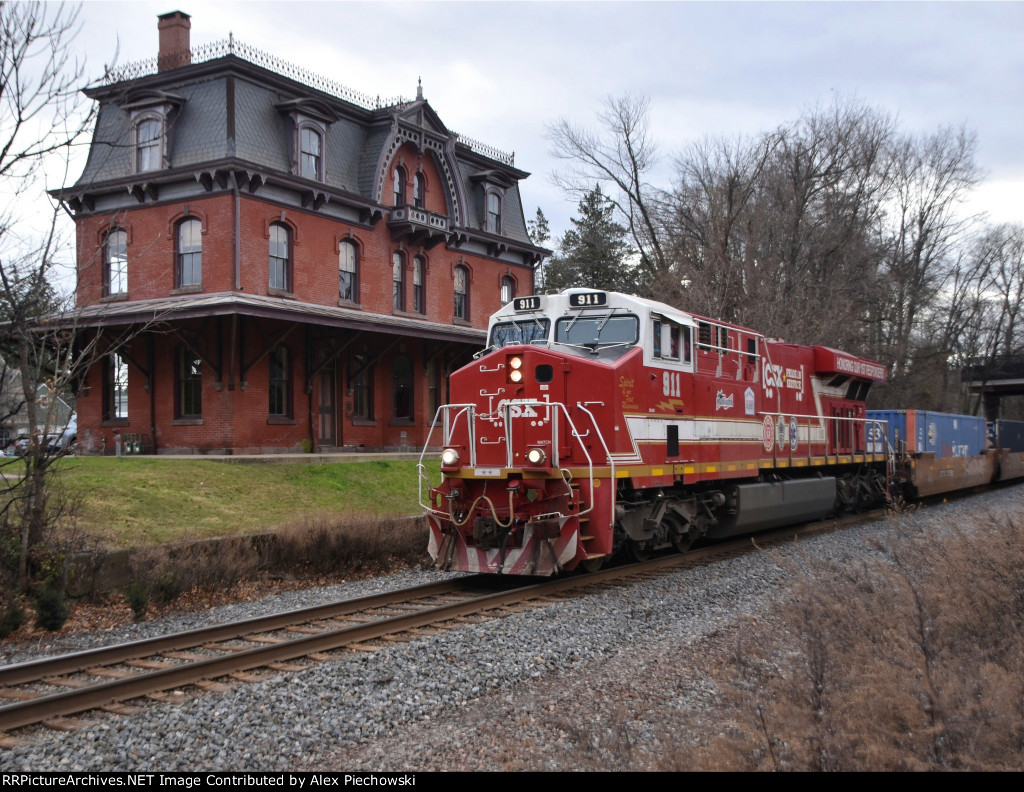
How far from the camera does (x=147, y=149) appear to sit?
24000 mm

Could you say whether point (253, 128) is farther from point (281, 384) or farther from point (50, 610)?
point (50, 610)

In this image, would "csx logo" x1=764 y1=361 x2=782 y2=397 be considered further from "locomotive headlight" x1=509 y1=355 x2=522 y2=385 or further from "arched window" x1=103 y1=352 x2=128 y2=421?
"arched window" x1=103 y1=352 x2=128 y2=421

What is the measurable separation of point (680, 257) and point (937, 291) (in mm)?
22395

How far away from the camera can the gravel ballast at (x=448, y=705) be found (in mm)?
5230

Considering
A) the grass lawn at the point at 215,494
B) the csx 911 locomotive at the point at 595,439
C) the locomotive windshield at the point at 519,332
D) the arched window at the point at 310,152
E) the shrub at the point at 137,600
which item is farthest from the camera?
the arched window at the point at 310,152

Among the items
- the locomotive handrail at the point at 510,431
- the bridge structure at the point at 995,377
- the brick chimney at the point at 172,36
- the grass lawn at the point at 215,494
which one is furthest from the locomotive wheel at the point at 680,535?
the bridge structure at the point at 995,377

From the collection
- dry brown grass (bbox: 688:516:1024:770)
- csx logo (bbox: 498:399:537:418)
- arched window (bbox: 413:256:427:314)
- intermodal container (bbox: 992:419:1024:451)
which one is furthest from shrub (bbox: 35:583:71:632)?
intermodal container (bbox: 992:419:1024:451)

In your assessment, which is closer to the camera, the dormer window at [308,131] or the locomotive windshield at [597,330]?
the locomotive windshield at [597,330]

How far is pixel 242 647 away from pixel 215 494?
8.15 m

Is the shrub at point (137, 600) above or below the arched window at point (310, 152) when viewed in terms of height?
below

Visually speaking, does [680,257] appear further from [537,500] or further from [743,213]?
[537,500]

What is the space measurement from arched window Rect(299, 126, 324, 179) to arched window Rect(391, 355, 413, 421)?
20.4 ft

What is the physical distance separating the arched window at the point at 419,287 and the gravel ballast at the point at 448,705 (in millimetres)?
19545

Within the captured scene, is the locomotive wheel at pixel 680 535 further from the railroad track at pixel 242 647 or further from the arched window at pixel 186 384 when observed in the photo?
the arched window at pixel 186 384
